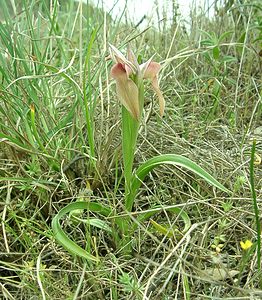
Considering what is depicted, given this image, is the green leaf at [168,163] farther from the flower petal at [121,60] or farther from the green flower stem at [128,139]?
the flower petal at [121,60]

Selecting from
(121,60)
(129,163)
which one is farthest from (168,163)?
(121,60)

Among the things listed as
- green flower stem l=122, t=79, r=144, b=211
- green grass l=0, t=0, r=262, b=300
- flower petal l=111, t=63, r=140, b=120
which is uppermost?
flower petal l=111, t=63, r=140, b=120

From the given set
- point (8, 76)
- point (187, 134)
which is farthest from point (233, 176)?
point (8, 76)

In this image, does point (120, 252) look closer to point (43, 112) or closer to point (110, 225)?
point (110, 225)

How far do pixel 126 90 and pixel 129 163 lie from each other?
149 mm

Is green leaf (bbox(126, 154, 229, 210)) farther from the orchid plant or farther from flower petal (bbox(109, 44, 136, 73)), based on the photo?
flower petal (bbox(109, 44, 136, 73))

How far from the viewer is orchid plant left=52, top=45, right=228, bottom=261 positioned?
825 mm

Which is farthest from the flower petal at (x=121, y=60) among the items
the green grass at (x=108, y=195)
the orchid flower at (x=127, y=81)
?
the green grass at (x=108, y=195)

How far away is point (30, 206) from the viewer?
3.46 ft

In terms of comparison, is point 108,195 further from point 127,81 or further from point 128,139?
point 127,81

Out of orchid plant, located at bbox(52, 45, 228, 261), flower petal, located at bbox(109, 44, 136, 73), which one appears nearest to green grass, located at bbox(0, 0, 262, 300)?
orchid plant, located at bbox(52, 45, 228, 261)

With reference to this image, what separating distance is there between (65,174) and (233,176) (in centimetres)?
35

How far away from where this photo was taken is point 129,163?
3.00 feet

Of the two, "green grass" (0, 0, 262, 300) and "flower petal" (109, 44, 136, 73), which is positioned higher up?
"flower petal" (109, 44, 136, 73)
